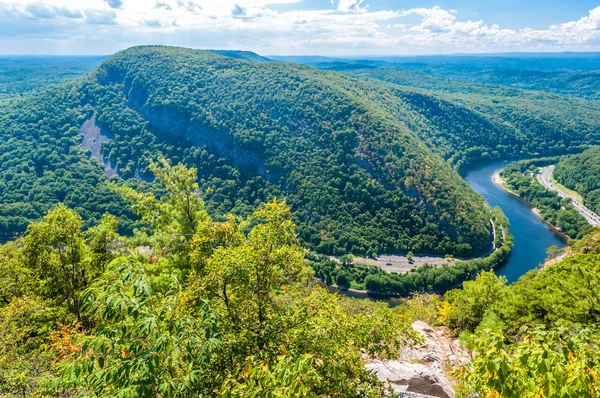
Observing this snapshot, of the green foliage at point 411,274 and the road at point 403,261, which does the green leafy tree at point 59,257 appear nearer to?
the green foliage at point 411,274

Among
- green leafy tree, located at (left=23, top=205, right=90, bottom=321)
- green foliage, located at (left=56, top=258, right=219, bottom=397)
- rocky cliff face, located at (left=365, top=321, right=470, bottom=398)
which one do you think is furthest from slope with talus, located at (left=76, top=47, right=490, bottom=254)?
green foliage, located at (left=56, top=258, right=219, bottom=397)

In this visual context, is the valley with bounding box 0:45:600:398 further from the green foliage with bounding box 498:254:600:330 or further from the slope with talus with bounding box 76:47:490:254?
the slope with talus with bounding box 76:47:490:254

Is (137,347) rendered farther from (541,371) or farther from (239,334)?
(541,371)

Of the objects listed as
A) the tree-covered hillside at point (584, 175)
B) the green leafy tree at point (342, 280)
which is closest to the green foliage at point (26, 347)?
the green leafy tree at point (342, 280)

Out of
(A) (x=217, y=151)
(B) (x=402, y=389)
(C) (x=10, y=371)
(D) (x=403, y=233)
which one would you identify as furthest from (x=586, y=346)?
(A) (x=217, y=151)

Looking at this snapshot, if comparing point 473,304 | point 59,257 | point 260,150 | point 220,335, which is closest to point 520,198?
point 260,150

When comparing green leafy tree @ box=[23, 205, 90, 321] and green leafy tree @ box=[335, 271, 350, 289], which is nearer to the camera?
green leafy tree @ box=[23, 205, 90, 321]
